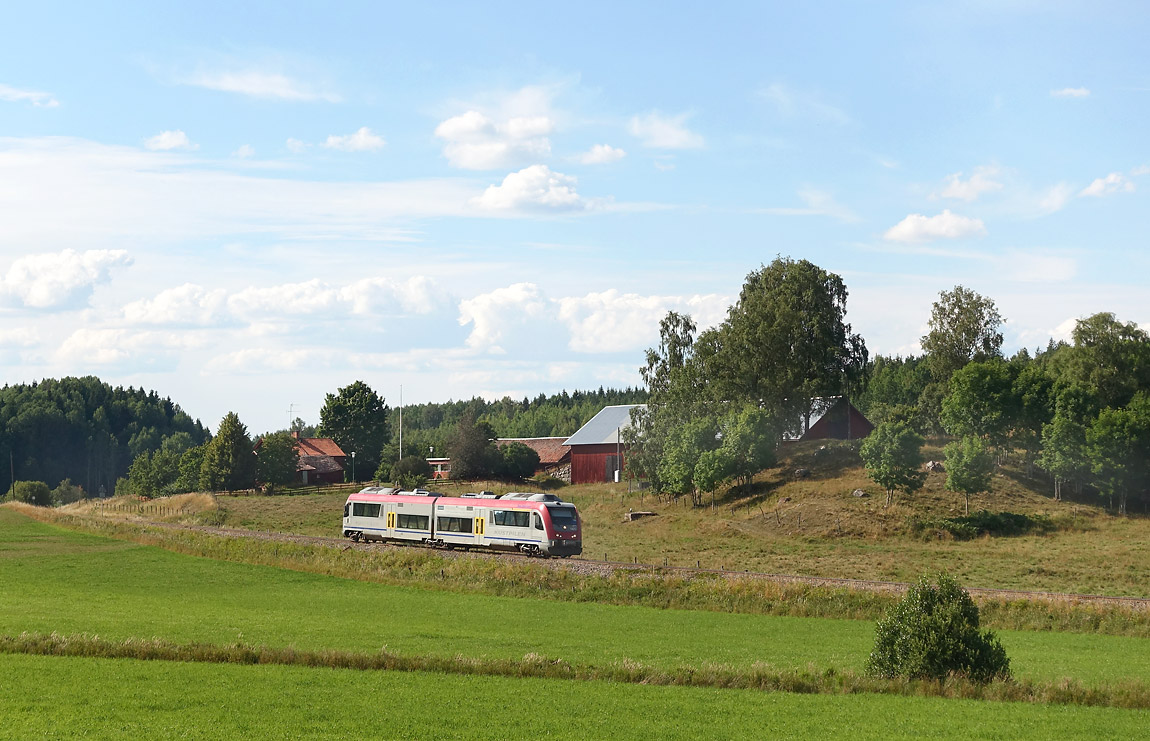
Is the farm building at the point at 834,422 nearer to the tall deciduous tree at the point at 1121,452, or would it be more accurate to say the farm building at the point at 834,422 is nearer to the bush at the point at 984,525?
the tall deciduous tree at the point at 1121,452

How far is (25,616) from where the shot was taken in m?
30.9

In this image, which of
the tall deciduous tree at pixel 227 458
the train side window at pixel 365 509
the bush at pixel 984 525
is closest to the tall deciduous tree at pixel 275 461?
the tall deciduous tree at pixel 227 458

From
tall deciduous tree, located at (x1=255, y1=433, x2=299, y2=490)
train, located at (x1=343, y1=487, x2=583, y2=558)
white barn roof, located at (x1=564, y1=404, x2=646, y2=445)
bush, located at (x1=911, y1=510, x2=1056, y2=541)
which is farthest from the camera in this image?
tall deciduous tree, located at (x1=255, y1=433, x2=299, y2=490)

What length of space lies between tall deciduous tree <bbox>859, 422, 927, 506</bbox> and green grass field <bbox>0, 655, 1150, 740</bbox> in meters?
45.6

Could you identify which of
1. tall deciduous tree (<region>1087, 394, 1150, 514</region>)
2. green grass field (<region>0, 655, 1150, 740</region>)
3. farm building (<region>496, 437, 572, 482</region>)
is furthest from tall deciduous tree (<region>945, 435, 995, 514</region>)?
farm building (<region>496, 437, 572, 482</region>)

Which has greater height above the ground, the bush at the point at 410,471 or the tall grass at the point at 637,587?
the bush at the point at 410,471

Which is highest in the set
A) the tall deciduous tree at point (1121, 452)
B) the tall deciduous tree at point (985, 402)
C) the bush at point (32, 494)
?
the tall deciduous tree at point (985, 402)

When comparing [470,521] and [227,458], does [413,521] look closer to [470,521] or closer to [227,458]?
[470,521]

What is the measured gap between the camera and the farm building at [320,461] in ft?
398

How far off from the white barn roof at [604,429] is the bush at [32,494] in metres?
69.0

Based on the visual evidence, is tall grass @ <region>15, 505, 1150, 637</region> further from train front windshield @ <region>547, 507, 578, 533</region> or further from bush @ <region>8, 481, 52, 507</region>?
bush @ <region>8, 481, 52, 507</region>

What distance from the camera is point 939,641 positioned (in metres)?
23.9

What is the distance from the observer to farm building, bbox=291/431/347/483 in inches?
4771

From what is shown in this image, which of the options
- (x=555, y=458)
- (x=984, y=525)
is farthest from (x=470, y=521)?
(x=555, y=458)
